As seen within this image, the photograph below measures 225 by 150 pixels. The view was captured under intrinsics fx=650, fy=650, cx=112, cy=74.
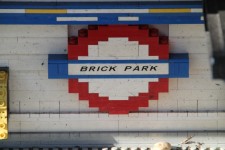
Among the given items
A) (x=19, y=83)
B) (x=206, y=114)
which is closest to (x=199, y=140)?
(x=206, y=114)

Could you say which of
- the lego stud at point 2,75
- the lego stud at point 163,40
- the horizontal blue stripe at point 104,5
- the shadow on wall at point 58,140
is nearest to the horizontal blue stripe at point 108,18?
the horizontal blue stripe at point 104,5

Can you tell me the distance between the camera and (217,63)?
3854 mm

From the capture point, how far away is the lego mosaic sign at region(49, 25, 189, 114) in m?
6.21

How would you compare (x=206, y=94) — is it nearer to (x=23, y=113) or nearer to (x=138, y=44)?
(x=138, y=44)

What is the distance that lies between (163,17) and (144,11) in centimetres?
19

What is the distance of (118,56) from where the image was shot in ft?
20.6

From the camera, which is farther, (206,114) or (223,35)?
(206,114)

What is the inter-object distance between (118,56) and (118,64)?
78mm

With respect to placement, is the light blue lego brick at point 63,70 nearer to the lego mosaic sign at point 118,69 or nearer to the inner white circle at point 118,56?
the lego mosaic sign at point 118,69

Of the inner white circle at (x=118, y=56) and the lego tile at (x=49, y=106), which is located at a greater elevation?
the inner white circle at (x=118, y=56)

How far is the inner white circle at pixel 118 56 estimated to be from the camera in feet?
20.5

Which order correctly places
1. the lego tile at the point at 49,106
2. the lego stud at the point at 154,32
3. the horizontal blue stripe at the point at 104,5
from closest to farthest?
1. the horizontal blue stripe at the point at 104,5
2. the lego stud at the point at 154,32
3. the lego tile at the point at 49,106

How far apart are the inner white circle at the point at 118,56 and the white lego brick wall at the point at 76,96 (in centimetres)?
23

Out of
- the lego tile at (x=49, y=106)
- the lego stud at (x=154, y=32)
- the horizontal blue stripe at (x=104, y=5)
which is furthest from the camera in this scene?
the lego tile at (x=49, y=106)
